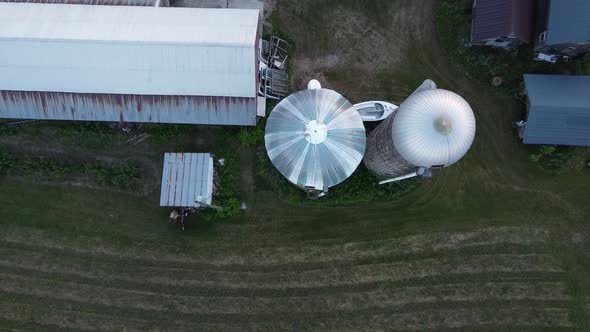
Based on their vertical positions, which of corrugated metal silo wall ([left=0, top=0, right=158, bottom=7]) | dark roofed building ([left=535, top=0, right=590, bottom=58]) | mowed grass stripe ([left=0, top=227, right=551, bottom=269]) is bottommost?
mowed grass stripe ([left=0, top=227, right=551, bottom=269])

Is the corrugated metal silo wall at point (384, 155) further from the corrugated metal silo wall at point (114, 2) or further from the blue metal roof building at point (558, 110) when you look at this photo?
the corrugated metal silo wall at point (114, 2)

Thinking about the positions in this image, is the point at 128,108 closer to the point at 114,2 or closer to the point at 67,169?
the point at 67,169

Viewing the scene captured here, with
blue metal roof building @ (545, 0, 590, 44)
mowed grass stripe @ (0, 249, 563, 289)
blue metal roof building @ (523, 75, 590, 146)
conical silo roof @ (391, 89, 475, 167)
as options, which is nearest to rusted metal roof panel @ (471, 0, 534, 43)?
blue metal roof building @ (545, 0, 590, 44)

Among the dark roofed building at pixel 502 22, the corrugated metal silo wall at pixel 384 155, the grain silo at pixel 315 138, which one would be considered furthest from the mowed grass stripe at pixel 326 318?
the dark roofed building at pixel 502 22

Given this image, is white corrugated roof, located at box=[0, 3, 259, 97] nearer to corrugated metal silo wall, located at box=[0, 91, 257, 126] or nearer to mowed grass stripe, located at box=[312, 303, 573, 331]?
corrugated metal silo wall, located at box=[0, 91, 257, 126]

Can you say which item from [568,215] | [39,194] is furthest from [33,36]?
[568,215]

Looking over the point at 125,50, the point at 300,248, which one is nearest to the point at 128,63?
the point at 125,50

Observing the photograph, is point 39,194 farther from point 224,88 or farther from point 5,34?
point 224,88
